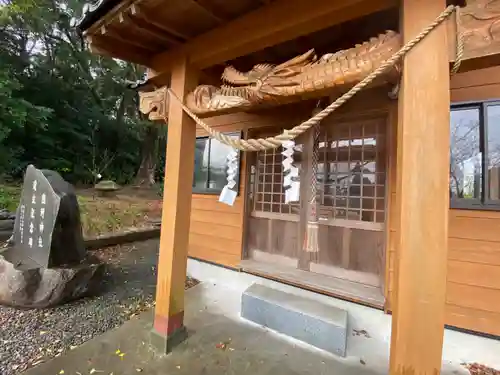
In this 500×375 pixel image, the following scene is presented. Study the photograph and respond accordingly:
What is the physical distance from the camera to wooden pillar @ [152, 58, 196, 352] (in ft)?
7.76

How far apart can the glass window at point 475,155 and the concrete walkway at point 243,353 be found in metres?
1.22

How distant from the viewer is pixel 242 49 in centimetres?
211

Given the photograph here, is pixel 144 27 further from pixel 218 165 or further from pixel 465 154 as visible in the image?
pixel 465 154

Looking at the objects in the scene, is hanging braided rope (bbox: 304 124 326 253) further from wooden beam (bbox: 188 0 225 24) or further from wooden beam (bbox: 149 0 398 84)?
wooden beam (bbox: 188 0 225 24)

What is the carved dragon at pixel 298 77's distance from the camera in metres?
1.51

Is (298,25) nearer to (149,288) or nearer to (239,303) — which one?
(239,303)

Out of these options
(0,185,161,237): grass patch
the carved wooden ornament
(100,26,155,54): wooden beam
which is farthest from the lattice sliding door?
(0,185,161,237): grass patch

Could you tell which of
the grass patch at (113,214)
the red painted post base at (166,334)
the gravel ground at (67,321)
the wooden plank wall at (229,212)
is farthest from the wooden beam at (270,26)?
the grass patch at (113,214)

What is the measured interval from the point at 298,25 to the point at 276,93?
47 cm

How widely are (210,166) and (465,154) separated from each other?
3113mm

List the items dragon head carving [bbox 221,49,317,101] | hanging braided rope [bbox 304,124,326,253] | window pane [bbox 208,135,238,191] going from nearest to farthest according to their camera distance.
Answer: dragon head carving [bbox 221,49,317,101], hanging braided rope [bbox 304,124,326,253], window pane [bbox 208,135,238,191]

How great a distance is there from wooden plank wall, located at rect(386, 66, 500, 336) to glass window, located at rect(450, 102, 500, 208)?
0.30 feet

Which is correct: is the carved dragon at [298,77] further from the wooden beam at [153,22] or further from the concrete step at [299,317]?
the concrete step at [299,317]

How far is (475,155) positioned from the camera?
2.25 metres
